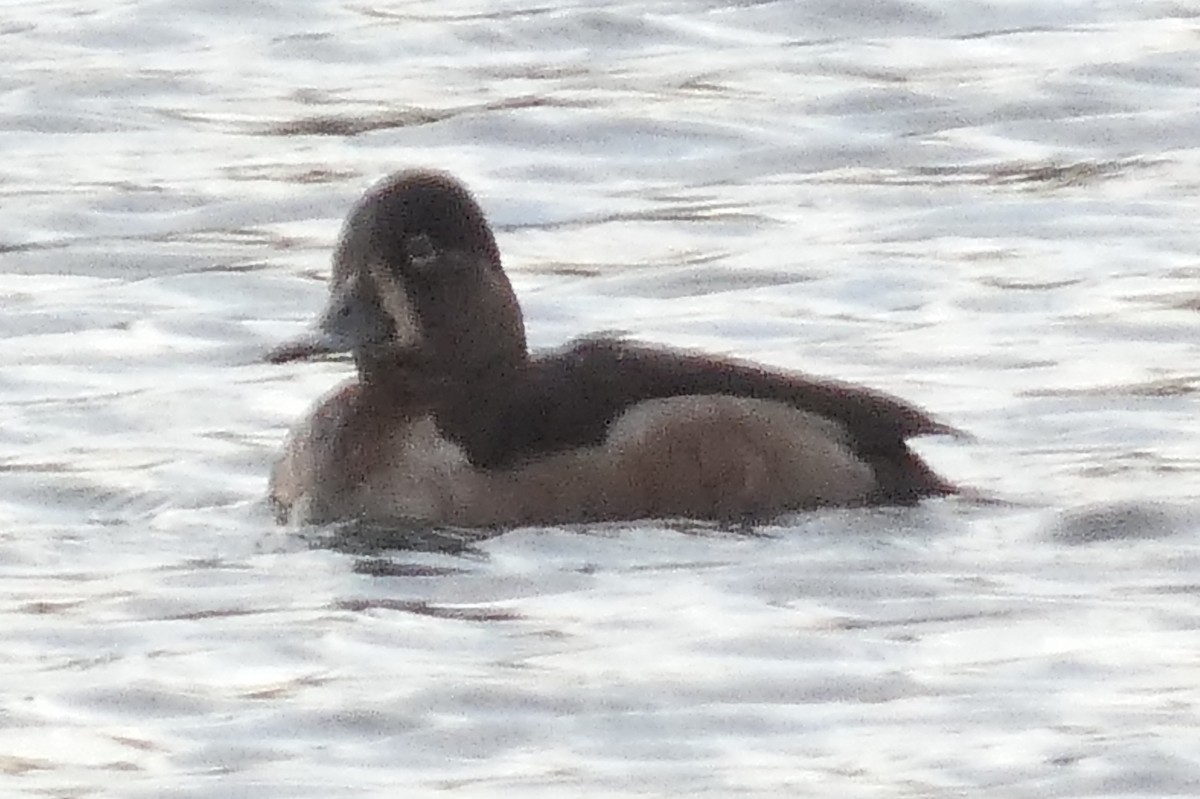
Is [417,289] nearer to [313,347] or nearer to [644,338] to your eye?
[313,347]

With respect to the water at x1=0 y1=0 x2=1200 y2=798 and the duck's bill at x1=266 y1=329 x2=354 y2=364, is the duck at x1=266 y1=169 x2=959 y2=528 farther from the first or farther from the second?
the water at x1=0 y1=0 x2=1200 y2=798

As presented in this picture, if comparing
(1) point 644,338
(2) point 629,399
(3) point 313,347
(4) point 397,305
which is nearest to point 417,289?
(4) point 397,305

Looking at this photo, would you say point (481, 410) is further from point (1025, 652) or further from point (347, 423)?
point (1025, 652)

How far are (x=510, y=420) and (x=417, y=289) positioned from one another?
0.49 m

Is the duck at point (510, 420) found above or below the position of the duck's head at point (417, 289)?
below

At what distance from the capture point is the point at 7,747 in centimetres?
888

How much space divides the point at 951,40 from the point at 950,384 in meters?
5.24

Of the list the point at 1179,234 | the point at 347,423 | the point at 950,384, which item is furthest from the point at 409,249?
the point at 1179,234

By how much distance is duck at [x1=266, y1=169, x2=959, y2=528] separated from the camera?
10648 mm

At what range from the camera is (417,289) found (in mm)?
10992

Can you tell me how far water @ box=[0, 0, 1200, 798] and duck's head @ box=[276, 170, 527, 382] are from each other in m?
0.53

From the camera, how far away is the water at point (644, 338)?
896 centimetres

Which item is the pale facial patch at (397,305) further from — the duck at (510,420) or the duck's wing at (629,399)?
the duck's wing at (629,399)

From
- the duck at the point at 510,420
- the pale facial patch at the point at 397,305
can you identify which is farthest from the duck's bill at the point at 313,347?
the pale facial patch at the point at 397,305
